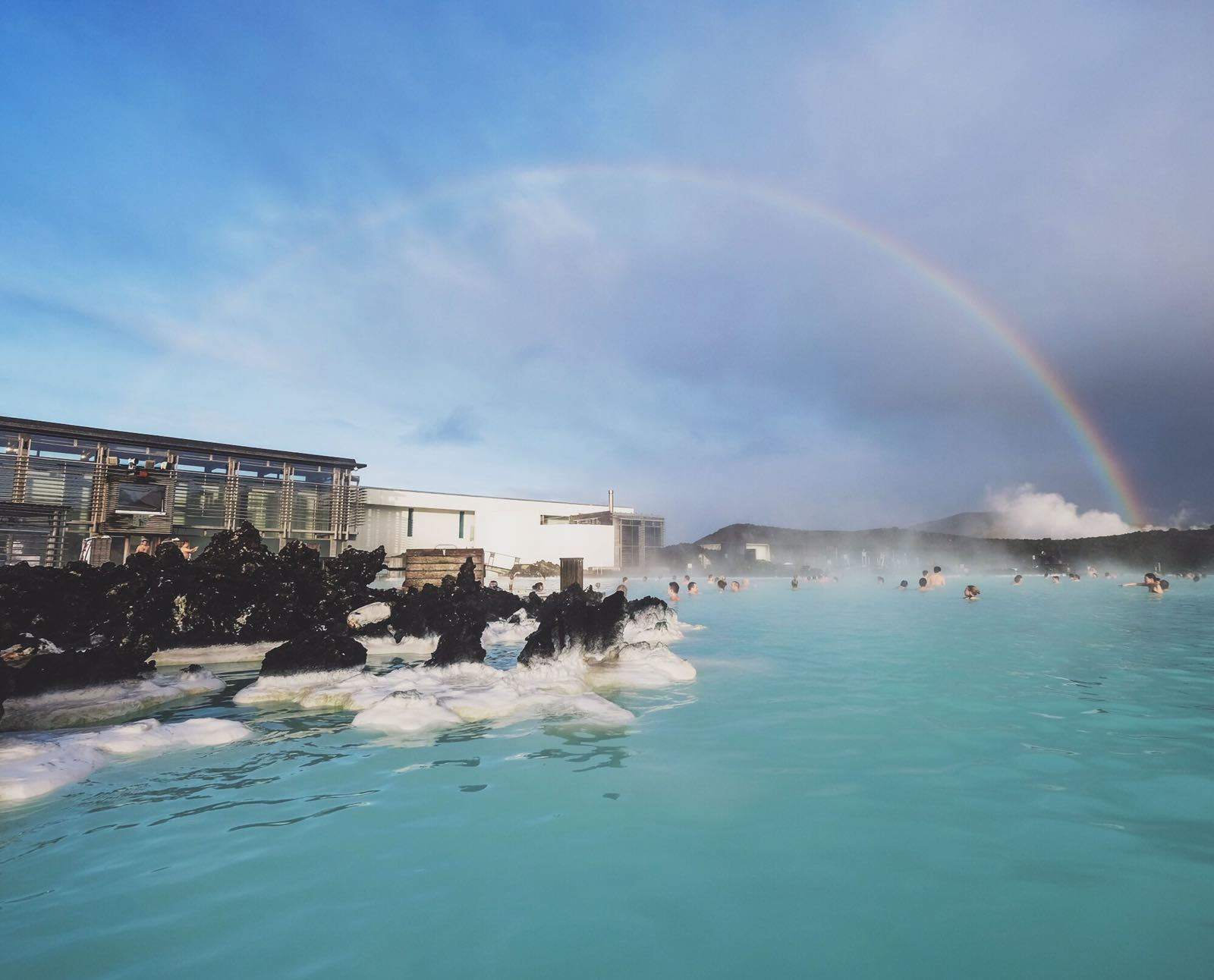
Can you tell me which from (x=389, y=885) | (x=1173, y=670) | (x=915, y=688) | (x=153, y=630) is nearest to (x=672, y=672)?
(x=915, y=688)

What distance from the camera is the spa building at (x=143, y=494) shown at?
1906 cm

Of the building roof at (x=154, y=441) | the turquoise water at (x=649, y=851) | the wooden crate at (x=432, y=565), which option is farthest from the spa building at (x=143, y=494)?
the turquoise water at (x=649, y=851)

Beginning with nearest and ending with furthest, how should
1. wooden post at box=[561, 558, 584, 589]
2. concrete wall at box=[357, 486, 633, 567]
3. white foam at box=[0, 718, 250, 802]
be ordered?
white foam at box=[0, 718, 250, 802] → wooden post at box=[561, 558, 584, 589] → concrete wall at box=[357, 486, 633, 567]

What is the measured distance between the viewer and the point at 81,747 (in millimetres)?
5273

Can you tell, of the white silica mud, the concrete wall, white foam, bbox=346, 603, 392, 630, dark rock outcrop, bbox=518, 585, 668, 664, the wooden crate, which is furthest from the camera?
the concrete wall

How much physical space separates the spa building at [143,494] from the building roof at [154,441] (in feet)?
0.11

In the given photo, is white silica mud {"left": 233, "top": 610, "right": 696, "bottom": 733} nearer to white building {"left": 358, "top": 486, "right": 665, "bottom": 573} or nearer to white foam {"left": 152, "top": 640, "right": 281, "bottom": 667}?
white foam {"left": 152, "top": 640, "right": 281, "bottom": 667}

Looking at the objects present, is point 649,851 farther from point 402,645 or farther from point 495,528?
point 495,528

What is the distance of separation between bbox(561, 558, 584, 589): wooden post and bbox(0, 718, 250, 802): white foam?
468 inches

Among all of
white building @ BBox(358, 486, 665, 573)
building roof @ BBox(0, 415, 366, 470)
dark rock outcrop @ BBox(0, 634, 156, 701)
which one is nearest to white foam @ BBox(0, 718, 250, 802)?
dark rock outcrop @ BBox(0, 634, 156, 701)

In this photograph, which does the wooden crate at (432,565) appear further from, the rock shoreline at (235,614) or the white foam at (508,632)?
the rock shoreline at (235,614)

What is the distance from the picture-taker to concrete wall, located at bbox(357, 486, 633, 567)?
3881 cm

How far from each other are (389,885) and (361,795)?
142 centimetres

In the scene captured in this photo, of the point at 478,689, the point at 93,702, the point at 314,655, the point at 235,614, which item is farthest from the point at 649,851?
the point at 235,614
